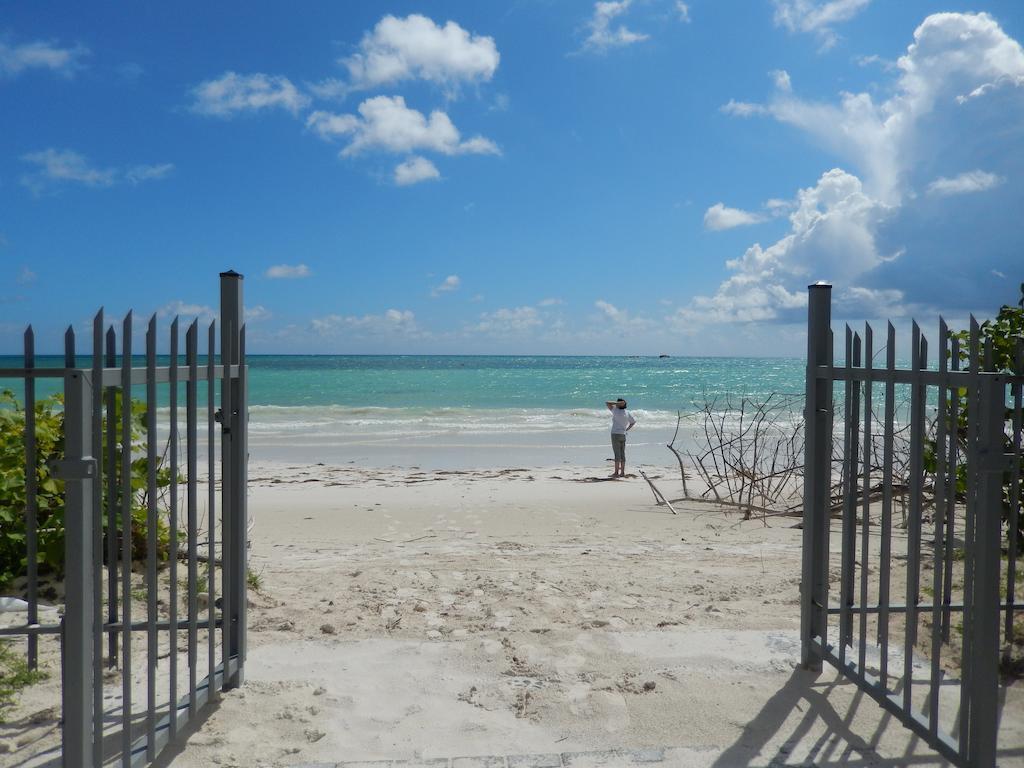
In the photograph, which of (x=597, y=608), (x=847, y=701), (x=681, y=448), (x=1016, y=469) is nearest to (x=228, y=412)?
(x=597, y=608)

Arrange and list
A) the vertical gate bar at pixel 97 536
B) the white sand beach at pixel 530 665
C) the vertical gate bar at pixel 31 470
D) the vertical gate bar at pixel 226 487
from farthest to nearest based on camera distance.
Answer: the vertical gate bar at pixel 226 487 → the white sand beach at pixel 530 665 → the vertical gate bar at pixel 31 470 → the vertical gate bar at pixel 97 536

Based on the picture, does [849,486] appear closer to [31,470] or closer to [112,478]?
[112,478]

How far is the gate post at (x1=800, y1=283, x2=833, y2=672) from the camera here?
419cm

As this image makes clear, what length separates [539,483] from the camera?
40.1 feet

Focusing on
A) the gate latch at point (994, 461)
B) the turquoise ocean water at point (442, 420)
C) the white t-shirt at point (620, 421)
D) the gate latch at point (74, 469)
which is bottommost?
the turquoise ocean water at point (442, 420)

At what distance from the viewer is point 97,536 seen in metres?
2.88

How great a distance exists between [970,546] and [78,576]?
348 centimetres

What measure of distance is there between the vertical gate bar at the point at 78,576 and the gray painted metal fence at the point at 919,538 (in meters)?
3.19

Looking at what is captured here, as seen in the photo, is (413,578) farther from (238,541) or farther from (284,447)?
(284,447)

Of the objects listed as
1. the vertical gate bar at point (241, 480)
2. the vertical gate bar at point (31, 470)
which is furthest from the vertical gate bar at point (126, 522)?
the vertical gate bar at point (241, 480)

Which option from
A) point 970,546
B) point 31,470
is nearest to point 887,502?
point 970,546

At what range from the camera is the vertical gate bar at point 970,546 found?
118 inches

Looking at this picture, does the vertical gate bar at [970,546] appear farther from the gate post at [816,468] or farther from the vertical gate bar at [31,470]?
the vertical gate bar at [31,470]

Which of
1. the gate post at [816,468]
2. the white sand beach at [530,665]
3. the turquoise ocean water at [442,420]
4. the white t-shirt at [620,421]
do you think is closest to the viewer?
the white sand beach at [530,665]
